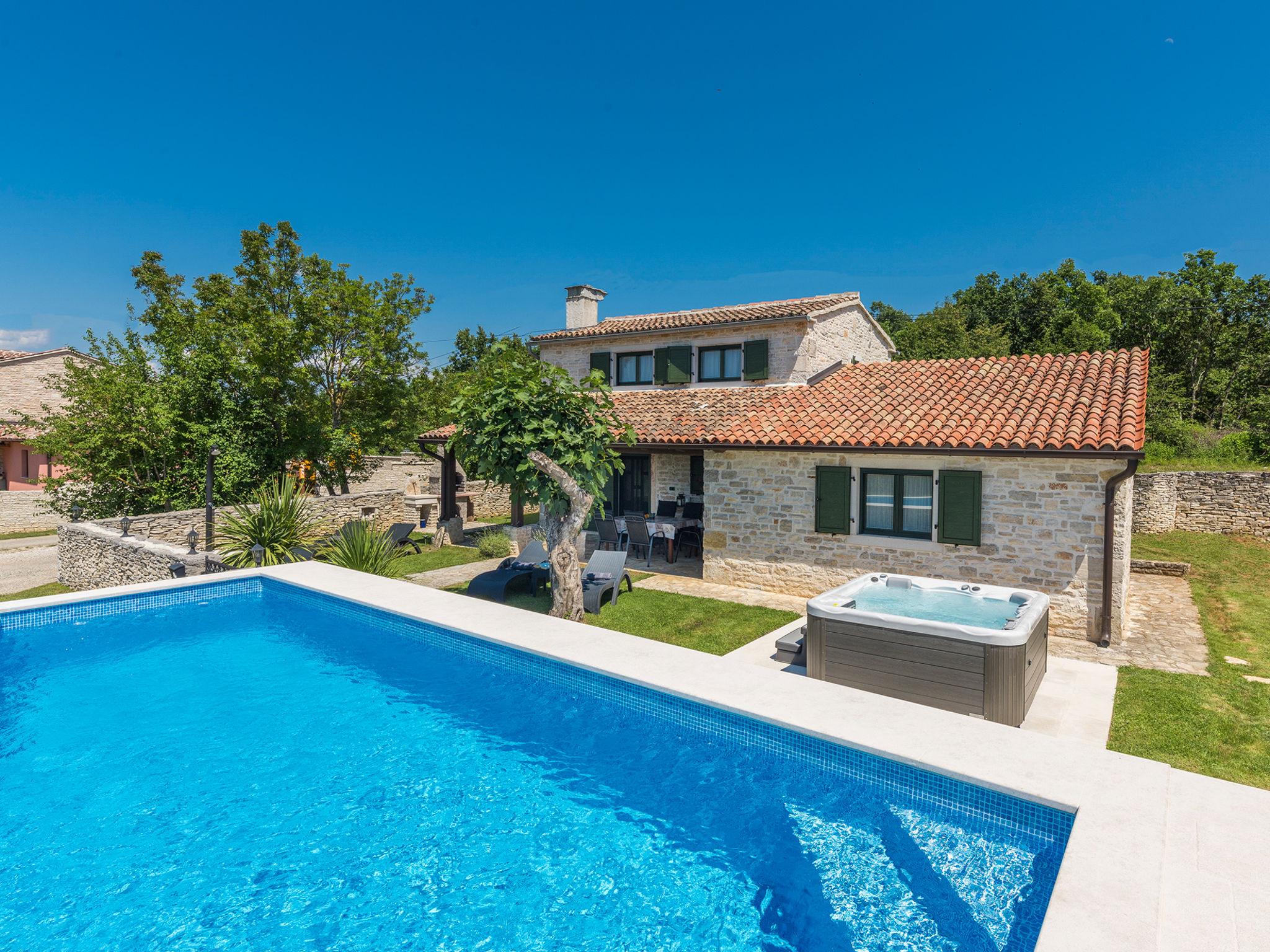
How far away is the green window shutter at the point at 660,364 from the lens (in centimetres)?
1853

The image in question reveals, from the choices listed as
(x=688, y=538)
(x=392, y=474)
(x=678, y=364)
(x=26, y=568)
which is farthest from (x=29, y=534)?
(x=688, y=538)

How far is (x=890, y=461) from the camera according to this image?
11828mm

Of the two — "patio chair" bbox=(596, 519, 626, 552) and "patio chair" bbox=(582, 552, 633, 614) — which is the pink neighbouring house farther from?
"patio chair" bbox=(582, 552, 633, 614)

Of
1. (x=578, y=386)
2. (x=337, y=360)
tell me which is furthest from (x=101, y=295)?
(x=578, y=386)

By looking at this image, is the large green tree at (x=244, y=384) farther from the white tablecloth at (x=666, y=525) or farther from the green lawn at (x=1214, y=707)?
the green lawn at (x=1214, y=707)

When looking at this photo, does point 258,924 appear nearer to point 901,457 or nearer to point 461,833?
point 461,833

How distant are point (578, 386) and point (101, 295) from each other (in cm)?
2863

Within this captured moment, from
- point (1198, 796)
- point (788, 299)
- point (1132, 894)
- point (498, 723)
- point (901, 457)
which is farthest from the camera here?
point (788, 299)

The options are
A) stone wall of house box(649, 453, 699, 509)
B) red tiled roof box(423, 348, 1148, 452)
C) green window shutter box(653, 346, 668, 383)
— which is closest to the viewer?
red tiled roof box(423, 348, 1148, 452)

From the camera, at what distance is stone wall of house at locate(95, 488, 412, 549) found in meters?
16.3

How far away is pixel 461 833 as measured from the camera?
511 cm

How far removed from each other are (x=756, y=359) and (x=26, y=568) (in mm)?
21832

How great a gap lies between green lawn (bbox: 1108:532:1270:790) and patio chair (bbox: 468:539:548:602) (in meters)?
8.87

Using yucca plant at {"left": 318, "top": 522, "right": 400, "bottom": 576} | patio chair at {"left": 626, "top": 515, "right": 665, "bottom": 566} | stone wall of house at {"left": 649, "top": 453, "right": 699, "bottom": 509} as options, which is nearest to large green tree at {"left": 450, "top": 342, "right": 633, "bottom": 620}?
yucca plant at {"left": 318, "top": 522, "right": 400, "bottom": 576}
